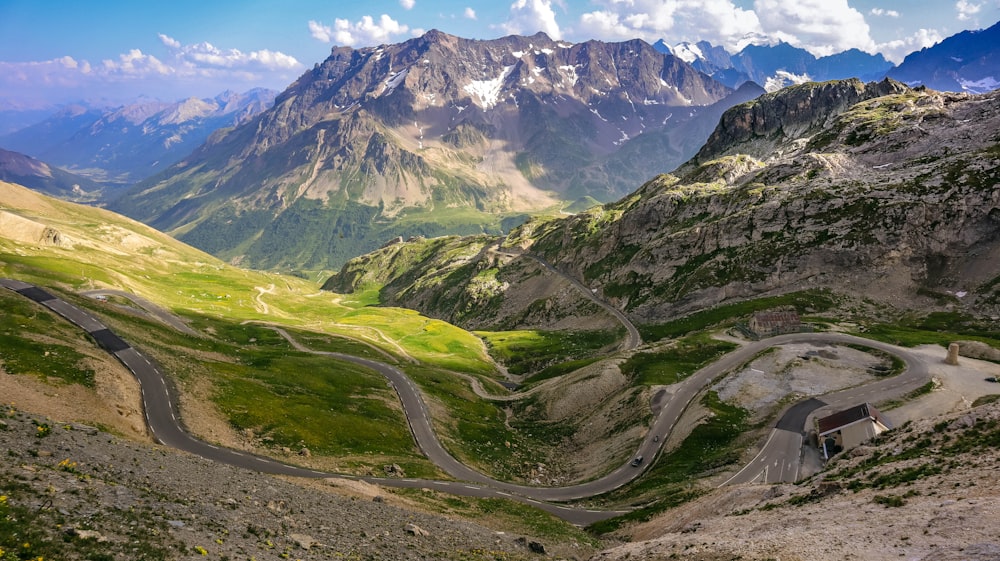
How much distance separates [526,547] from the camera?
47.1m

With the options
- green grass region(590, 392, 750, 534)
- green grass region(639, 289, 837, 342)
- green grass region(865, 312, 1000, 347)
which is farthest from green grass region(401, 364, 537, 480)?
green grass region(865, 312, 1000, 347)

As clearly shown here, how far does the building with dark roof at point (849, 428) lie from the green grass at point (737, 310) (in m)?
67.4

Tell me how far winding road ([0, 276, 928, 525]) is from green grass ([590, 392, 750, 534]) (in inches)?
142

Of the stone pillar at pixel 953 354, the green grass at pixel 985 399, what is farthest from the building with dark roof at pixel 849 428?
the stone pillar at pixel 953 354

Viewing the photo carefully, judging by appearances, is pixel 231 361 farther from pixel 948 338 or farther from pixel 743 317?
pixel 948 338

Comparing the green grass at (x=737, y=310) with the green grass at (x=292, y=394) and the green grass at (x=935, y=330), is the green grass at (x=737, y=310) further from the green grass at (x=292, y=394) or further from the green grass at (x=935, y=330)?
the green grass at (x=292, y=394)

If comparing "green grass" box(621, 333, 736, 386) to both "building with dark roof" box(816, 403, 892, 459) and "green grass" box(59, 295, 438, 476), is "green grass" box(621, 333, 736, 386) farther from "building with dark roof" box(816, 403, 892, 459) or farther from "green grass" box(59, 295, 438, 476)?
"green grass" box(59, 295, 438, 476)

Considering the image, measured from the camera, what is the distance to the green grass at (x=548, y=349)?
522ft

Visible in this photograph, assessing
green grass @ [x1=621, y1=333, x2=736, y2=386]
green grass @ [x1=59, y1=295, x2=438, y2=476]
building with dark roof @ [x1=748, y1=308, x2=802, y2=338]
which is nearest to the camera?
green grass @ [x1=59, y1=295, x2=438, y2=476]

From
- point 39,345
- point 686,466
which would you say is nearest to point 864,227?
point 686,466

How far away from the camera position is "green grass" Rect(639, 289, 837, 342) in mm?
137750

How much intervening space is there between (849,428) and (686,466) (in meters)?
22.1

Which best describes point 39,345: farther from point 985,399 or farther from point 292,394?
point 985,399

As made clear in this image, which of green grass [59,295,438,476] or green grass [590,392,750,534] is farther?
green grass [59,295,438,476]
